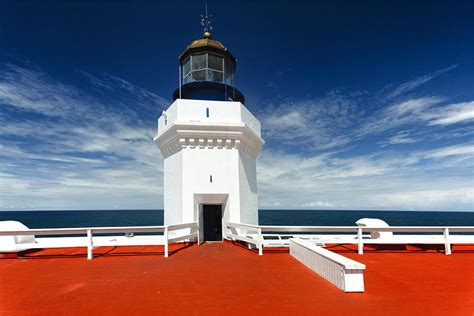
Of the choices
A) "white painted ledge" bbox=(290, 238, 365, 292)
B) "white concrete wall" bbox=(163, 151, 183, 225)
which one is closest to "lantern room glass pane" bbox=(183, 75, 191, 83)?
"white concrete wall" bbox=(163, 151, 183, 225)

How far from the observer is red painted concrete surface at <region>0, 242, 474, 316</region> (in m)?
3.86

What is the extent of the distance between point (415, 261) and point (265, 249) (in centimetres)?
379

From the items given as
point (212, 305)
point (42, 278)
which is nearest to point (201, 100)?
point (42, 278)

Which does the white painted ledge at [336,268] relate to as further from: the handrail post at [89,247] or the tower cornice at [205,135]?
the handrail post at [89,247]

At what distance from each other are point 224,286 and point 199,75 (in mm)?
8437

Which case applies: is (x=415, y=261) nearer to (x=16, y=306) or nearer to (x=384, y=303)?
(x=384, y=303)

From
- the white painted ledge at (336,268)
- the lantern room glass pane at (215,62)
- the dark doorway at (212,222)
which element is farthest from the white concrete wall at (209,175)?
the white painted ledge at (336,268)

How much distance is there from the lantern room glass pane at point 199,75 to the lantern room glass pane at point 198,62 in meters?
0.16

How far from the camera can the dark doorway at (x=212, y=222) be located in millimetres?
10391

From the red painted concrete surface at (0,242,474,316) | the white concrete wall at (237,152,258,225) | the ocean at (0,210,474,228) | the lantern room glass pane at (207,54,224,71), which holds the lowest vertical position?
the ocean at (0,210,474,228)

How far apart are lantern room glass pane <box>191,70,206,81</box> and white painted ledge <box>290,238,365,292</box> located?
7470 millimetres

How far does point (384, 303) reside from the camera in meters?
4.00

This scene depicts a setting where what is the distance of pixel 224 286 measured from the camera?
16.0 ft

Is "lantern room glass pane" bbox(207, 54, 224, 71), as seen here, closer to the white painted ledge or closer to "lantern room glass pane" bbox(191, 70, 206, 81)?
"lantern room glass pane" bbox(191, 70, 206, 81)
